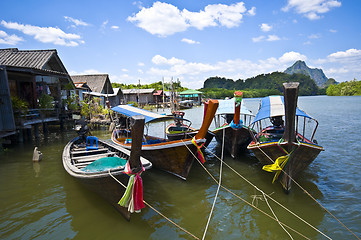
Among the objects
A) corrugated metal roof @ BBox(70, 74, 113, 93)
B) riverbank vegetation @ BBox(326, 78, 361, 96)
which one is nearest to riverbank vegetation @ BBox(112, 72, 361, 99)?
riverbank vegetation @ BBox(326, 78, 361, 96)

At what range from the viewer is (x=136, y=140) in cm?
455

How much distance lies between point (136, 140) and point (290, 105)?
15.2 ft

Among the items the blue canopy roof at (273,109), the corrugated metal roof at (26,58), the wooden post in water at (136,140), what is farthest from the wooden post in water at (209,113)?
the corrugated metal roof at (26,58)

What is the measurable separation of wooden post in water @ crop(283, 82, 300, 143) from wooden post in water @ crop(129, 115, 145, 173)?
4.40 metres

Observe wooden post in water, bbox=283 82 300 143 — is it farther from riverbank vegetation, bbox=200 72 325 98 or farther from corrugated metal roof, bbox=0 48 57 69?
riverbank vegetation, bbox=200 72 325 98

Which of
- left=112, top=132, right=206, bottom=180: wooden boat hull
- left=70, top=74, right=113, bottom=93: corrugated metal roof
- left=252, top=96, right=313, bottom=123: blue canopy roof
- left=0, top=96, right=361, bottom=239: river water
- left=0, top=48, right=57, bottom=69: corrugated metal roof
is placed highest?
left=0, top=48, right=57, bottom=69: corrugated metal roof

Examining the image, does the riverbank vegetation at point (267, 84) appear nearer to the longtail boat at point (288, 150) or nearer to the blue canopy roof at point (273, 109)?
the blue canopy roof at point (273, 109)

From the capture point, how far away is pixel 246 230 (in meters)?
5.39

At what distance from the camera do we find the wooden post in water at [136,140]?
442 cm

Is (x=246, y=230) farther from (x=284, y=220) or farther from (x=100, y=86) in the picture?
(x=100, y=86)

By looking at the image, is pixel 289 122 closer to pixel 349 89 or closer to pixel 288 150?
pixel 288 150

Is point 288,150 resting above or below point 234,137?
above

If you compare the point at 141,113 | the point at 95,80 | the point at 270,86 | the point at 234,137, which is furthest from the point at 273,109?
the point at 270,86

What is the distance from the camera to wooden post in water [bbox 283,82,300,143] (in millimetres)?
6164
